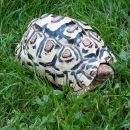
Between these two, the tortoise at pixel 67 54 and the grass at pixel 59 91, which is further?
the tortoise at pixel 67 54

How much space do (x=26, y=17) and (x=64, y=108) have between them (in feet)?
3.36

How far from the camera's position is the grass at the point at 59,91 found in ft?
8.61

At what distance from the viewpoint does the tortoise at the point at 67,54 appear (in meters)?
2.88

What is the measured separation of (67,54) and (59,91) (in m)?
0.24

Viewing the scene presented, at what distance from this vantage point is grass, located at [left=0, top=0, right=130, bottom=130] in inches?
103

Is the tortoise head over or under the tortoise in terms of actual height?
under

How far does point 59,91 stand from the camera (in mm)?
2801

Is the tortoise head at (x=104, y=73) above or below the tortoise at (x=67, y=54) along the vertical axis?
below

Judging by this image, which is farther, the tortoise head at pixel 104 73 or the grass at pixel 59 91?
the tortoise head at pixel 104 73

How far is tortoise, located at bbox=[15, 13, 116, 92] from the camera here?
2.88m

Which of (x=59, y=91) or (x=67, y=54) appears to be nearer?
(x=59, y=91)

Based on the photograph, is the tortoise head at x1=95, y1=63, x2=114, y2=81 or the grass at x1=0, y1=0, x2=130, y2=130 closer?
the grass at x1=0, y1=0, x2=130, y2=130

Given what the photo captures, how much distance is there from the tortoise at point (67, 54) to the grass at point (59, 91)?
7cm

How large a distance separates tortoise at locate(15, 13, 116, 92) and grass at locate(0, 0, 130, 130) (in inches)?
2.6
